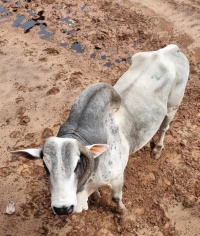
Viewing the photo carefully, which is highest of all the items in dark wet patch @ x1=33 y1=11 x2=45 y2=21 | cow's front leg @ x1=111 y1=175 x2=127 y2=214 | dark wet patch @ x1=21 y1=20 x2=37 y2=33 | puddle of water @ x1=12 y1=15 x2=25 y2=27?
cow's front leg @ x1=111 y1=175 x2=127 y2=214

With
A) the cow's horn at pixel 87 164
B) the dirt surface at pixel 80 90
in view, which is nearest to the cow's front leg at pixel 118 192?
the dirt surface at pixel 80 90

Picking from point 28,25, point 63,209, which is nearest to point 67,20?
point 28,25

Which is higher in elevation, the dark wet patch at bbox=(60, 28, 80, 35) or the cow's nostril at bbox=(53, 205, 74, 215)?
the cow's nostril at bbox=(53, 205, 74, 215)

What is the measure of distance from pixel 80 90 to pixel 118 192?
11.3ft

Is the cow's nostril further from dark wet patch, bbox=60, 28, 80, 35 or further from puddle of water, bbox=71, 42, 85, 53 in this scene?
dark wet patch, bbox=60, 28, 80, 35

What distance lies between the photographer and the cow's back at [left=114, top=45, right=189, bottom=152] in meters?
5.40

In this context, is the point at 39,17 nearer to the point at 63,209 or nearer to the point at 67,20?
A: the point at 67,20

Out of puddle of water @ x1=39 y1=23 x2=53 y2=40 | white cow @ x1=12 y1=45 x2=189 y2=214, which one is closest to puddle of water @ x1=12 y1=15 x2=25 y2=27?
puddle of water @ x1=39 y1=23 x2=53 y2=40

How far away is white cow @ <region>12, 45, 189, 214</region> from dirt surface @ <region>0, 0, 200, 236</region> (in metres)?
0.61

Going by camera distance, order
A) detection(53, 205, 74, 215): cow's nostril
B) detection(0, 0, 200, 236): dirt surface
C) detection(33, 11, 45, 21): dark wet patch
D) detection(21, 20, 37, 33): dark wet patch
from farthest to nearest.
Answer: detection(33, 11, 45, 21): dark wet patch, detection(21, 20, 37, 33): dark wet patch, detection(0, 0, 200, 236): dirt surface, detection(53, 205, 74, 215): cow's nostril

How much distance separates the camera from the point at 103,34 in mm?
10086

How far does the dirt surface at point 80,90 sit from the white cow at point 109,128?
2.02 ft

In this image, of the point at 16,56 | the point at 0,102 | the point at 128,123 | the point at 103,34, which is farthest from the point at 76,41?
the point at 128,123

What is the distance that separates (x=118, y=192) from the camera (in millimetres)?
5391
